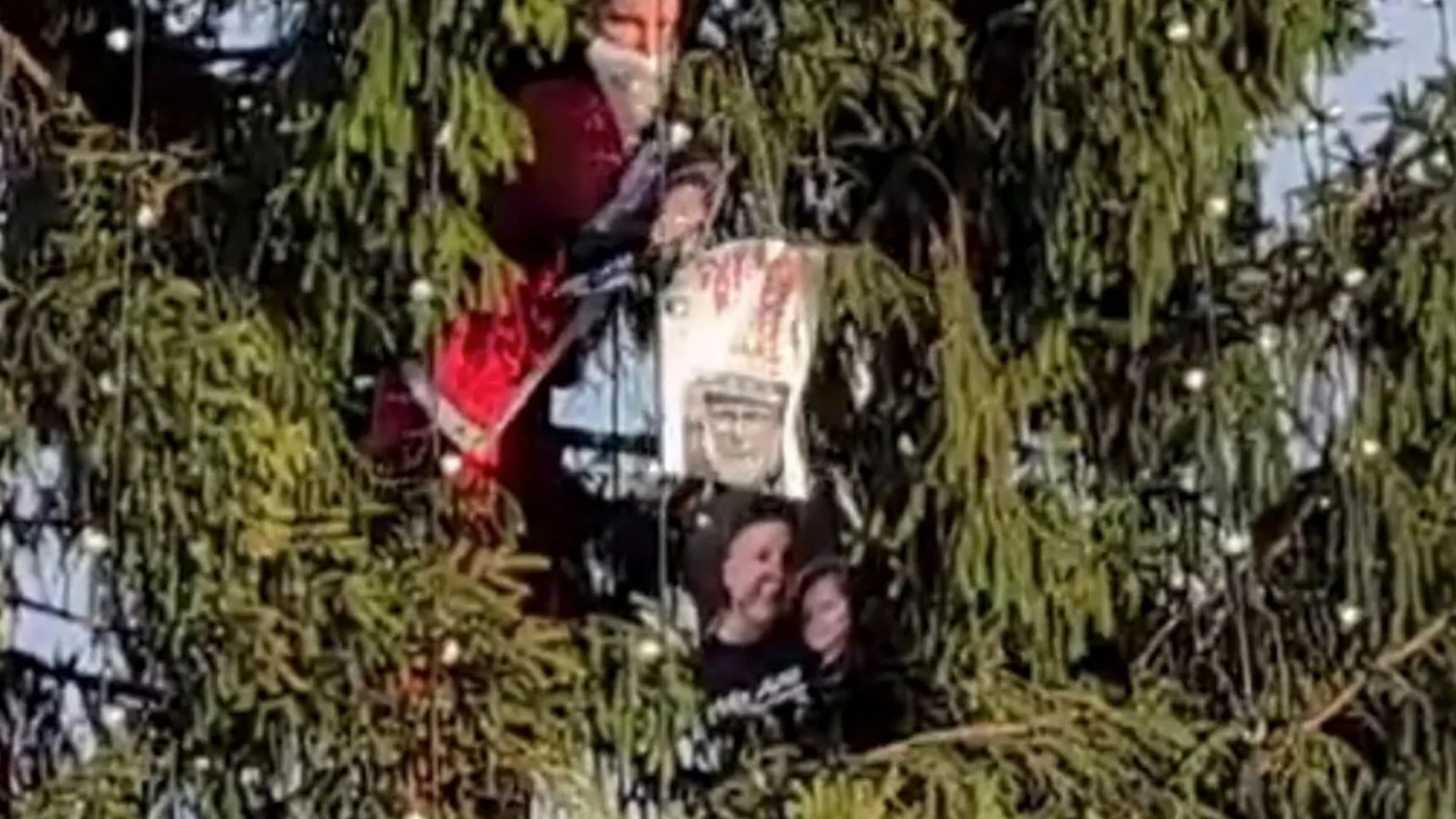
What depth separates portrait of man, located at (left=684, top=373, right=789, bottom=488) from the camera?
6.03 feet

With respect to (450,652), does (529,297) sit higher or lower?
higher

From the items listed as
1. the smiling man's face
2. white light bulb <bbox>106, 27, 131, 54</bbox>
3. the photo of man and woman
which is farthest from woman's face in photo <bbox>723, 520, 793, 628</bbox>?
white light bulb <bbox>106, 27, 131, 54</bbox>

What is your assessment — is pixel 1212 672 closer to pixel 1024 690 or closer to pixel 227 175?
pixel 1024 690

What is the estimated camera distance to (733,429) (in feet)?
6.03

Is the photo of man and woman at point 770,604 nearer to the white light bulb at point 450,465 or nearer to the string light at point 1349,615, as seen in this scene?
the white light bulb at point 450,465

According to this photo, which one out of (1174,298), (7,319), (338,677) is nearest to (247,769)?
(338,677)

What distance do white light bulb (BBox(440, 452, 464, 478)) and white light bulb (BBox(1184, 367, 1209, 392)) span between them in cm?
34

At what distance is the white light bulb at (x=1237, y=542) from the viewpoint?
1.85 metres

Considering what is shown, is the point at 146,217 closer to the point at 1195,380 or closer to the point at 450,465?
the point at 450,465

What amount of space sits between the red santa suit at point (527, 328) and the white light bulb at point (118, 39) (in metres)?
0.21

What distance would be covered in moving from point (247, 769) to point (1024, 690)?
354mm

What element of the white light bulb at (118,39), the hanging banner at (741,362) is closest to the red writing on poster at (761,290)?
the hanging banner at (741,362)

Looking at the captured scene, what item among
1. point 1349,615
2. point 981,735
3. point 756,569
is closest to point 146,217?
point 756,569

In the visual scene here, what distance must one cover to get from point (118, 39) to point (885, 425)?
0.43 m
